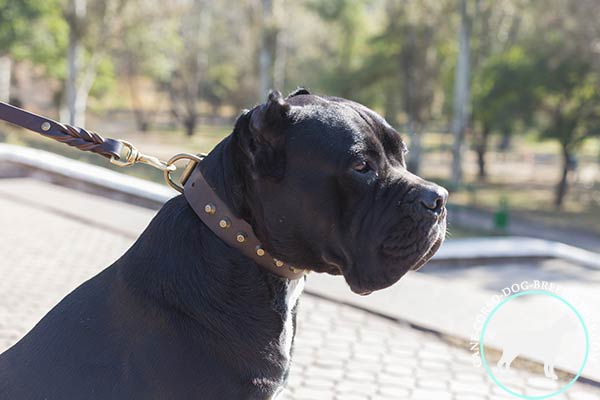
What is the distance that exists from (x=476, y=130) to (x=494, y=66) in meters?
6.47

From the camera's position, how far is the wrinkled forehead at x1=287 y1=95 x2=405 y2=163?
209 cm

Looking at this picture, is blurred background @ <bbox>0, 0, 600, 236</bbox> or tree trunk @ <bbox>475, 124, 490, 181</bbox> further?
tree trunk @ <bbox>475, 124, 490, 181</bbox>

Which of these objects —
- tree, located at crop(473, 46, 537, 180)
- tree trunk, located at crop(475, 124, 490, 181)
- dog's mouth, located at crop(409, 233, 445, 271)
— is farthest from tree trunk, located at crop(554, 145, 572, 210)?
dog's mouth, located at crop(409, 233, 445, 271)

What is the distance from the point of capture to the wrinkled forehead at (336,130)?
2088 millimetres

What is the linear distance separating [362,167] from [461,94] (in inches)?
864

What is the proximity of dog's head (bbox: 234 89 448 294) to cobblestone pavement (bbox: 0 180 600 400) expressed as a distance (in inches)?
82.5

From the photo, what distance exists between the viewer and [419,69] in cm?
2773

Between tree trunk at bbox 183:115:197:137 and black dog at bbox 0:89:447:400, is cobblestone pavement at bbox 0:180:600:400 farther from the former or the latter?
tree trunk at bbox 183:115:197:137

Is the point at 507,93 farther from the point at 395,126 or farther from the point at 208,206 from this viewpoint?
the point at 208,206

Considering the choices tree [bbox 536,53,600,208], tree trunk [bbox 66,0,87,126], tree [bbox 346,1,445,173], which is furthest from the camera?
tree [bbox 346,1,445,173]

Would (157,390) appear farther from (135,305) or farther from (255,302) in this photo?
(255,302)

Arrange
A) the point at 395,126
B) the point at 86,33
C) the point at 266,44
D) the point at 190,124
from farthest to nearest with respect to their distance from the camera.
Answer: the point at 190,124
the point at 86,33
the point at 266,44
the point at 395,126

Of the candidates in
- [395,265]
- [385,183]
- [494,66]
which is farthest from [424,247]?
[494,66]

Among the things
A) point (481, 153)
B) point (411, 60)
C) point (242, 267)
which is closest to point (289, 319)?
point (242, 267)
